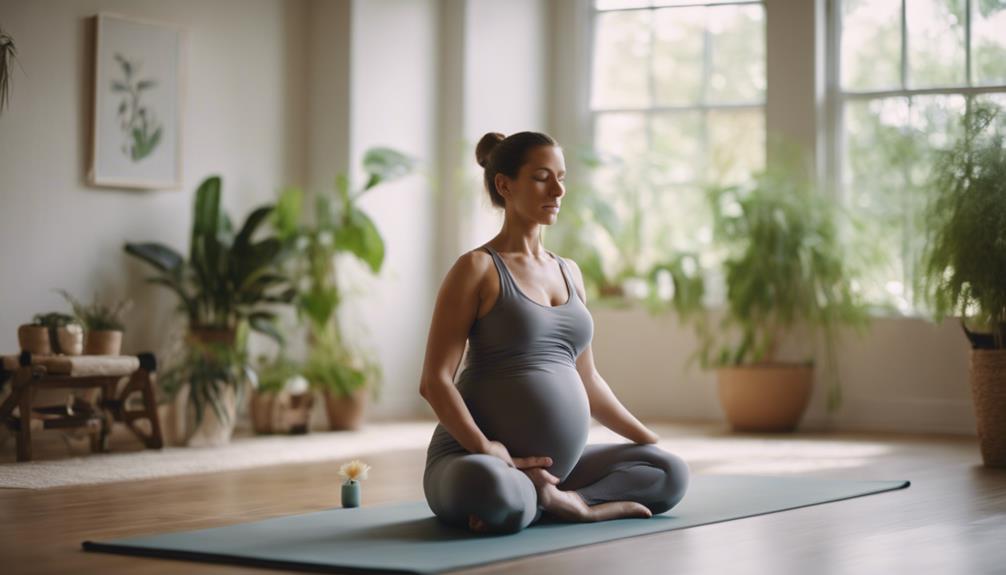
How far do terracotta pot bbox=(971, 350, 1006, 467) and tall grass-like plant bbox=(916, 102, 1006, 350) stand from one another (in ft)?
0.26

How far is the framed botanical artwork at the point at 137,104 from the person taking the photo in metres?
6.56

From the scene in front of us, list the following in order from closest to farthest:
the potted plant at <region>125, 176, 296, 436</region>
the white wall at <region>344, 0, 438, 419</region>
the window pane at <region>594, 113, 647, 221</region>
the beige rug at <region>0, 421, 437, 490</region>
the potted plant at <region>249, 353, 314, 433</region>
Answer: the beige rug at <region>0, 421, 437, 490</region>, the potted plant at <region>125, 176, 296, 436</region>, the potted plant at <region>249, 353, 314, 433</region>, the white wall at <region>344, 0, 438, 419</region>, the window pane at <region>594, 113, 647, 221</region>

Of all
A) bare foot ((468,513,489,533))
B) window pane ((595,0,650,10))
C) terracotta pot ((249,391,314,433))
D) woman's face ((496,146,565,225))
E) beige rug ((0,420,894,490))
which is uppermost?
window pane ((595,0,650,10))

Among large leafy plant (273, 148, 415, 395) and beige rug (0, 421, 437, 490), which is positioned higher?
large leafy plant (273, 148, 415, 395)

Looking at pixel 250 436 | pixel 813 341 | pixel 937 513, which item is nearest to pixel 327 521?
pixel 937 513

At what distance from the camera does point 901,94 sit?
24.1ft

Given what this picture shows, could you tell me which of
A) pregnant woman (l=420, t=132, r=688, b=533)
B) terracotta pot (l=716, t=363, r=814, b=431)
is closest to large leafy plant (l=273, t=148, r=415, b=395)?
terracotta pot (l=716, t=363, r=814, b=431)

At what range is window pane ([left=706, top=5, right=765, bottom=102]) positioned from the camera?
25.8 feet

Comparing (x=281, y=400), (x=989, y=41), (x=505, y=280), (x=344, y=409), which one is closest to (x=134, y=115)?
(x=281, y=400)

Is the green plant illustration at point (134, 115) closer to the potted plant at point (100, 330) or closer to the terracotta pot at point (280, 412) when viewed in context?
the potted plant at point (100, 330)

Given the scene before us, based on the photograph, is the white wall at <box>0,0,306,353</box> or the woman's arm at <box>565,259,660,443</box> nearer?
the woman's arm at <box>565,259,660,443</box>

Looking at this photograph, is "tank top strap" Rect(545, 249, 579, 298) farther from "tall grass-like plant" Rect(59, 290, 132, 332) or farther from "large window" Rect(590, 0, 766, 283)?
"large window" Rect(590, 0, 766, 283)

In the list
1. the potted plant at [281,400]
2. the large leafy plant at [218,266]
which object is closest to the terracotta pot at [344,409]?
the potted plant at [281,400]

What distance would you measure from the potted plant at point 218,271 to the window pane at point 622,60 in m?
2.44
